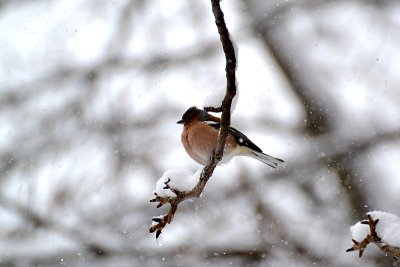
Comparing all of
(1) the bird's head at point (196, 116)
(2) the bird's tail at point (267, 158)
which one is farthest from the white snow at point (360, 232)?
(1) the bird's head at point (196, 116)

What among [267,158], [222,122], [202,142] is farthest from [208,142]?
[222,122]

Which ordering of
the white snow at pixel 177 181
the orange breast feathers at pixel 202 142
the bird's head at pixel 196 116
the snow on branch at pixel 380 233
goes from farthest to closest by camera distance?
the bird's head at pixel 196 116 → the orange breast feathers at pixel 202 142 → the white snow at pixel 177 181 → the snow on branch at pixel 380 233

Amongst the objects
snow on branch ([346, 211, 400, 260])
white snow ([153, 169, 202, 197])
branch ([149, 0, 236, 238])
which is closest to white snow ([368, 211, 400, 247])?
snow on branch ([346, 211, 400, 260])

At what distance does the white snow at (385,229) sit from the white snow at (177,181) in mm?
704

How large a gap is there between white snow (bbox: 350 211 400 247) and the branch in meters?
0.58

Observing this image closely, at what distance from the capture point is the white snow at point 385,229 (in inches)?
70.2

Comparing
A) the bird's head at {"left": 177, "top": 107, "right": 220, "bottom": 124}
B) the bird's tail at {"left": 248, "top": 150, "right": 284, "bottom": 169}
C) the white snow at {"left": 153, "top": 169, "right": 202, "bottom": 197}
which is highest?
the bird's head at {"left": 177, "top": 107, "right": 220, "bottom": 124}

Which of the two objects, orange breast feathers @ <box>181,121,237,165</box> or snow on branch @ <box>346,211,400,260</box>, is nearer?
snow on branch @ <box>346,211,400,260</box>

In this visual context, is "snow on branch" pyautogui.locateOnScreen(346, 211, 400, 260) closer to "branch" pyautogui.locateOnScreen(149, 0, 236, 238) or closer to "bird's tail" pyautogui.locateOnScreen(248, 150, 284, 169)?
"branch" pyautogui.locateOnScreen(149, 0, 236, 238)

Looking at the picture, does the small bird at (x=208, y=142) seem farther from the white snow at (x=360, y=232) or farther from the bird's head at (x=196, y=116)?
the white snow at (x=360, y=232)

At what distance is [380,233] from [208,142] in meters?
2.22

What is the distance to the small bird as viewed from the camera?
157 inches

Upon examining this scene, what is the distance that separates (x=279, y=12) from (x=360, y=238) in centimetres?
825

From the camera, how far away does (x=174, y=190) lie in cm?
231
